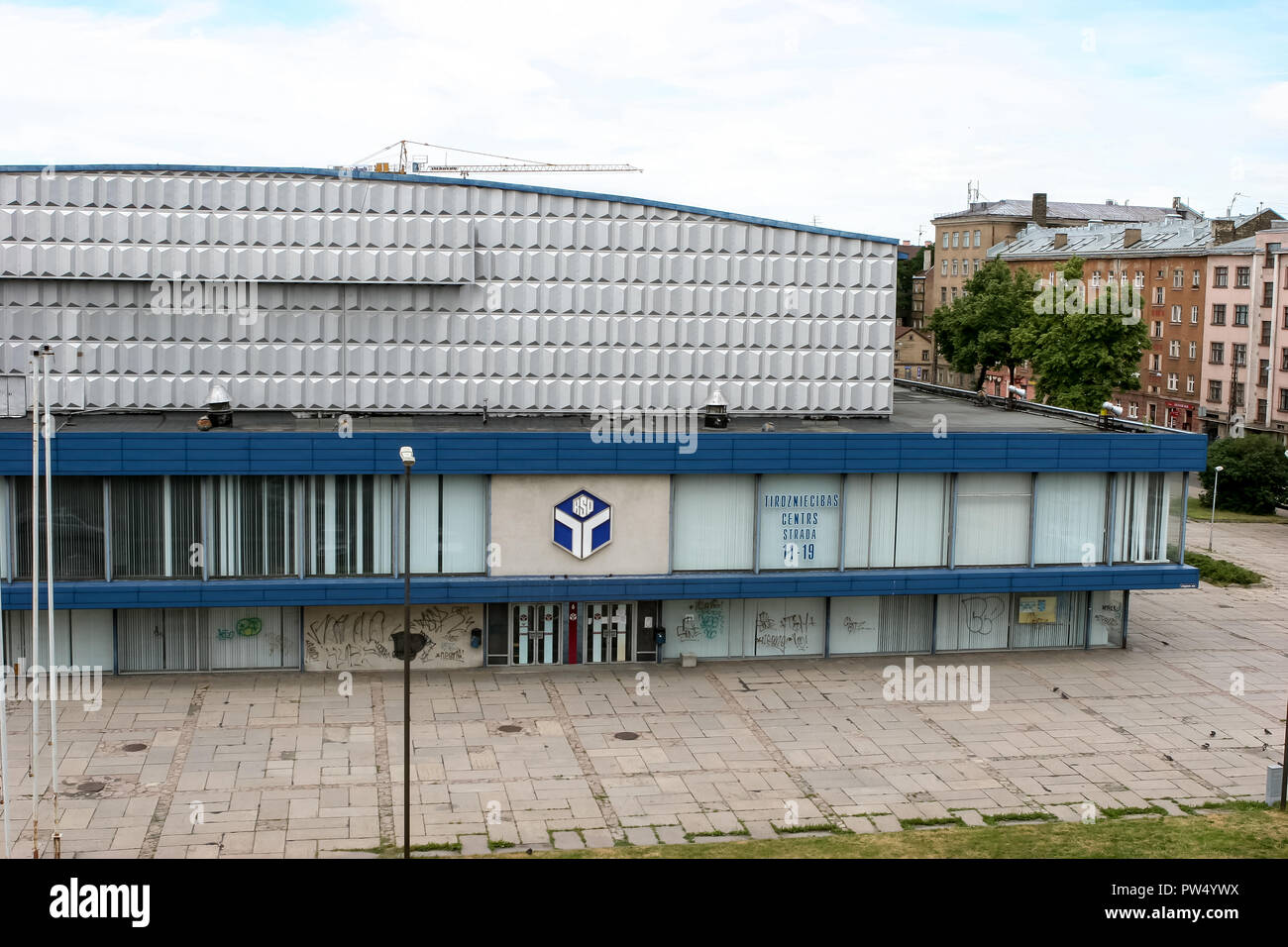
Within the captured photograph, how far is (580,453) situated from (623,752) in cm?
878

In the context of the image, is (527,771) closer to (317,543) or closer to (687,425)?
(317,543)

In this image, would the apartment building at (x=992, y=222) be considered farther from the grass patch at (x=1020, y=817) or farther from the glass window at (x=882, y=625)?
the grass patch at (x=1020, y=817)

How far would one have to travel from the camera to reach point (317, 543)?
120ft

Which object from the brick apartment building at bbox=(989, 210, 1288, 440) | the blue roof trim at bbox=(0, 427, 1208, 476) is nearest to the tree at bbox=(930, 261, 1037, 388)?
the brick apartment building at bbox=(989, 210, 1288, 440)

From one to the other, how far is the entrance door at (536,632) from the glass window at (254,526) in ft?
19.4

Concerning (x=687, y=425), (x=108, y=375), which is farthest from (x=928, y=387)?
(x=108, y=375)

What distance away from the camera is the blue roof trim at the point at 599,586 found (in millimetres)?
35188

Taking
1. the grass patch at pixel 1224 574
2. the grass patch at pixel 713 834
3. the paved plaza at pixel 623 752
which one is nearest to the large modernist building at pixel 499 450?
the paved plaza at pixel 623 752

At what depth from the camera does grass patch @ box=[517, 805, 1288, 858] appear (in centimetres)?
2556

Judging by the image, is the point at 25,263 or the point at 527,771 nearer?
the point at 527,771

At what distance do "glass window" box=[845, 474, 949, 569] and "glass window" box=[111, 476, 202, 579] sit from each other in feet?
55.4

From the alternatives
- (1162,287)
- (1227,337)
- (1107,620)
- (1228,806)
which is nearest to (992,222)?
(1162,287)

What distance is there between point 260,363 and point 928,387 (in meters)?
28.2

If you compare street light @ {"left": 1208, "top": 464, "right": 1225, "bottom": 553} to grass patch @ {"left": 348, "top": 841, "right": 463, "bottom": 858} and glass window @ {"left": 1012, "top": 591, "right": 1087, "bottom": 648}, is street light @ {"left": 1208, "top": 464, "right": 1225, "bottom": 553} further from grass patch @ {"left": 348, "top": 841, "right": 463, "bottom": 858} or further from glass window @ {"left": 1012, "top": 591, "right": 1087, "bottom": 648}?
grass patch @ {"left": 348, "top": 841, "right": 463, "bottom": 858}
